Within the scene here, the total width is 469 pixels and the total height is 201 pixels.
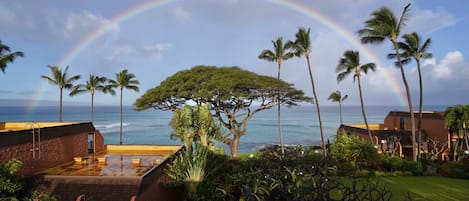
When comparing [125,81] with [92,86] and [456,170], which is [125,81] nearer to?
[92,86]

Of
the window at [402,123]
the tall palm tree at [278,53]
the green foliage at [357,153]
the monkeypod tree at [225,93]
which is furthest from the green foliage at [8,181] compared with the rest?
the window at [402,123]

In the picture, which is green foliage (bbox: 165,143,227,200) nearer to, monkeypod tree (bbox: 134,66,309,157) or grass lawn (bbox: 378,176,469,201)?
grass lawn (bbox: 378,176,469,201)

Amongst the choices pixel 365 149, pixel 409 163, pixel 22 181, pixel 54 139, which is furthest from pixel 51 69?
pixel 409 163

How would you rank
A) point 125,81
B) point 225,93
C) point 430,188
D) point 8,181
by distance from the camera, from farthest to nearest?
1. point 125,81
2. point 225,93
3. point 430,188
4. point 8,181

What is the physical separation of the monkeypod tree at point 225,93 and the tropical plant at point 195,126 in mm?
11782

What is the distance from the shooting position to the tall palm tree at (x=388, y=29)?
2056cm

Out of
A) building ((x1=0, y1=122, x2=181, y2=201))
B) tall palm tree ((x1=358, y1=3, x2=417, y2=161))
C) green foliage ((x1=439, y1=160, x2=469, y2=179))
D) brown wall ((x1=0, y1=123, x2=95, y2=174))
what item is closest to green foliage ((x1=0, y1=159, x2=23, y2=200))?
building ((x1=0, y1=122, x2=181, y2=201))

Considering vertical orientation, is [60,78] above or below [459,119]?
above

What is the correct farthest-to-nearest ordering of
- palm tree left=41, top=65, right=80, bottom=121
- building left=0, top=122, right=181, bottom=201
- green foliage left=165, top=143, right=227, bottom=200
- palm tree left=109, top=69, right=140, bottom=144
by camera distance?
palm tree left=109, top=69, right=140, bottom=144, palm tree left=41, top=65, right=80, bottom=121, green foliage left=165, top=143, right=227, bottom=200, building left=0, top=122, right=181, bottom=201

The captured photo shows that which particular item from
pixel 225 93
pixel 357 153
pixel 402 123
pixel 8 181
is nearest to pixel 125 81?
pixel 225 93

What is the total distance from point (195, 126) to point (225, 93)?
1317cm

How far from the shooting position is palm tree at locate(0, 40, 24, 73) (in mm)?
16669

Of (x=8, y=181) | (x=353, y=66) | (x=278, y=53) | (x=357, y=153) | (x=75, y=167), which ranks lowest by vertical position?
(x=357, y=153)

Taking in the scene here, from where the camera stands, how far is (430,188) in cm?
1312
